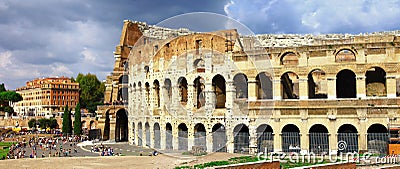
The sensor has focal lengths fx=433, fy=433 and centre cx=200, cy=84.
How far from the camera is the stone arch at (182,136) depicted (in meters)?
39.4

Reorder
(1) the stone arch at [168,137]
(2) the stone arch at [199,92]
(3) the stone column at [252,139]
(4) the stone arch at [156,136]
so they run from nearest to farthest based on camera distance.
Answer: (3) the stone column at [252,139], (2) the stone arch at [199,92], (1) the stone arch at [168,137], (4) the stone arch at [156,136]

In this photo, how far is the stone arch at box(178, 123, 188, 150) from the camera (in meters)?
39.4

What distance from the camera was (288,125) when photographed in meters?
35.8

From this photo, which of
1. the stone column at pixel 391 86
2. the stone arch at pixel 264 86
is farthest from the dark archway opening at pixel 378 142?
the stone arch at pixel 264 86

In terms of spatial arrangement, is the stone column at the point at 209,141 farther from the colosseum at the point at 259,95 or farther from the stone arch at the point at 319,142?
the stone arch at the point at 319,142

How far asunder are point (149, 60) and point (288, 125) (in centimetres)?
1638

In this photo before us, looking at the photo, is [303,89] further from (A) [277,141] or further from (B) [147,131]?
(B) [147,131]

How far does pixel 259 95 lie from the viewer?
36844 mm

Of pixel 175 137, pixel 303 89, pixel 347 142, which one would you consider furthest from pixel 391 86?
pixel 175 137

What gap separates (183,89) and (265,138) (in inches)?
376

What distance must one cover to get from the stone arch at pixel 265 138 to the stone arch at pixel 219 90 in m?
4.82

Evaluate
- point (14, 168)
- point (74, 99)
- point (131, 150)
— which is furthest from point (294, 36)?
point (74, 99)

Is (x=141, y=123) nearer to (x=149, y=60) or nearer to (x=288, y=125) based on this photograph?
(x=149, y=60)

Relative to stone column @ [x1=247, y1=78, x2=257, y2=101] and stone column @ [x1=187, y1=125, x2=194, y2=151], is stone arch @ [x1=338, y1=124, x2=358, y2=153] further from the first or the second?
stone column @ [x1=187, y1=125, x2=194, y2=151]
